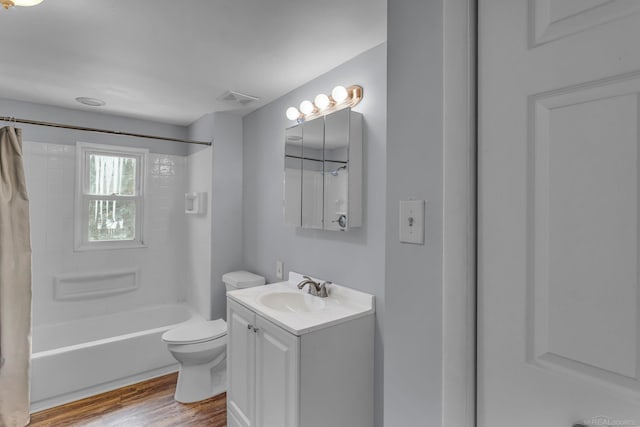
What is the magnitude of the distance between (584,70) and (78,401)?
131 inches

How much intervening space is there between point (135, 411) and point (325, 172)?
2.08m

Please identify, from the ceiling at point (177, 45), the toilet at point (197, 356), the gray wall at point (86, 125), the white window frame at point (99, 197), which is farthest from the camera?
the white window frame at point (99, 197)

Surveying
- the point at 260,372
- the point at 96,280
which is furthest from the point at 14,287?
the point at 260,372

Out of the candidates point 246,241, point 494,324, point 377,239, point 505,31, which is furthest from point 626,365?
point 246,241

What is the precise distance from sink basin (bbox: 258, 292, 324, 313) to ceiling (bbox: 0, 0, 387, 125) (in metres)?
1.43

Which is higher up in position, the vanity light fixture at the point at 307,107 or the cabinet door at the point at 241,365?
the vanity light fixture at the point at 307,107

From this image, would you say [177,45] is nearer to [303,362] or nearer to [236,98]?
[236,98]

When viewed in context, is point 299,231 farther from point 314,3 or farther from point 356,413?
point 314,3

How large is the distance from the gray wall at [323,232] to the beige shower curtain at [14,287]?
156 cm

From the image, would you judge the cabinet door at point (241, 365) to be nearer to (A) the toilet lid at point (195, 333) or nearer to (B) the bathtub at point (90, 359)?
(A) the toilet lid at point (195, 333)

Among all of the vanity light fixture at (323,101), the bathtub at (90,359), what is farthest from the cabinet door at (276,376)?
the bathtub at (90,359)

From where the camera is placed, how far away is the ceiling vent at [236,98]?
2512 millimetres

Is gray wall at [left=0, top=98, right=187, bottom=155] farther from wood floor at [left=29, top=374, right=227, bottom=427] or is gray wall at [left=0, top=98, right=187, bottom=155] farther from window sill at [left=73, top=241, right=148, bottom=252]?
wood floor at [left=29, top=374, right=227, bottom=427]

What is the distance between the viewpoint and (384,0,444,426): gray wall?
2.91 ft
